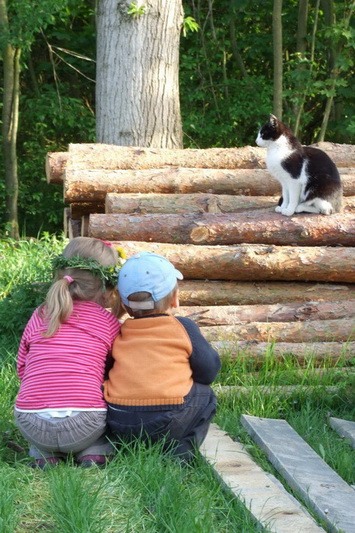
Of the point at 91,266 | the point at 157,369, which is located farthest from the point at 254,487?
the point at 91,266

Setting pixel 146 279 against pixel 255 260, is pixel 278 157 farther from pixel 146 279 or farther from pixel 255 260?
pixel 146 279

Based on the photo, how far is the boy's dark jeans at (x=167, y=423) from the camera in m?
3.61

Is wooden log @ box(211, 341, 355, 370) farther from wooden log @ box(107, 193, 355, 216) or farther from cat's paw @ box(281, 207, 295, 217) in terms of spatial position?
wooden log @ box(107, 193, 355, 216)

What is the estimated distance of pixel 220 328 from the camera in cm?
527

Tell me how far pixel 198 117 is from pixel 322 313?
823cm

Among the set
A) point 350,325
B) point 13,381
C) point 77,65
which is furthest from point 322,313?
point 77,65

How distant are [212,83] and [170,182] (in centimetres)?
738

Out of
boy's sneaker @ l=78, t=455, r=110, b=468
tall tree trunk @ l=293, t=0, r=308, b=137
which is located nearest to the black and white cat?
boy's sneaker @ l=78, t=455, r=110, b=468

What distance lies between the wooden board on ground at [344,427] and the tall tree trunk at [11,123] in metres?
7.88

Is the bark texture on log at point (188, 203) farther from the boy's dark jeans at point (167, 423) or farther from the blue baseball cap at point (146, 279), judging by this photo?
the boy's dark jeans at point (167, 423)

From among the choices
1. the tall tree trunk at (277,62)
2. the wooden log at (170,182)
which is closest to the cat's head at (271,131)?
the wooden log at (170,182)

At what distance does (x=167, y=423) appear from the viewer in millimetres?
3611

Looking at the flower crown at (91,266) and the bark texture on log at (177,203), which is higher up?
the flower crown at (91,266)

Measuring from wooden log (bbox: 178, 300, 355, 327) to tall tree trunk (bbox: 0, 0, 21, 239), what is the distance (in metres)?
6.67
